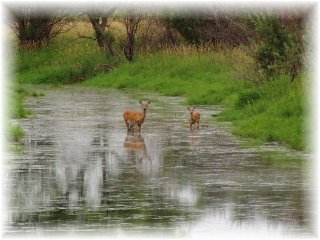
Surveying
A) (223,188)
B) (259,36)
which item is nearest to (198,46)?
(259,36)

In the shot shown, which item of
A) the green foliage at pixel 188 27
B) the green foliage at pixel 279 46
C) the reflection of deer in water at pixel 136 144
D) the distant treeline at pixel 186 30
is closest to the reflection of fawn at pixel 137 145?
the reflection of deer in water at pixel 136 144

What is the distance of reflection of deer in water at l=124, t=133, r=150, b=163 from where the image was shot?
17.7 metres

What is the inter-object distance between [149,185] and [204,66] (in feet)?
63.1

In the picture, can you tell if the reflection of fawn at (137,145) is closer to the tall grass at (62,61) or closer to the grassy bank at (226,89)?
the grassy bank at (226,89)

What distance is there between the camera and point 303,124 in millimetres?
18688

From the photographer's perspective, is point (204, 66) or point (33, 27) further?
point (33, 27)

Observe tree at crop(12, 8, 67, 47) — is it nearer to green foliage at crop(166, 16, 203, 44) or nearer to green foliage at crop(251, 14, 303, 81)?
green foliage at crop(166, 16, 203, 44)

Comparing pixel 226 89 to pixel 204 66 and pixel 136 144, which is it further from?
pixel 136 144

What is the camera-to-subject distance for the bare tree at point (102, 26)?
130ft

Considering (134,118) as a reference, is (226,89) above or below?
above

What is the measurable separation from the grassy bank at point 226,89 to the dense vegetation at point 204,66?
0.06 feet

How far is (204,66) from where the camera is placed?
108 ft

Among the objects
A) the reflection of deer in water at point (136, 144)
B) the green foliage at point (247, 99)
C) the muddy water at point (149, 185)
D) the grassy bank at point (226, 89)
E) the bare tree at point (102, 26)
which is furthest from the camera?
the bare tree at point (102, 26)

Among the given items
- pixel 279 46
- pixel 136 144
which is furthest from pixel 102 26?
pixel 136 144
